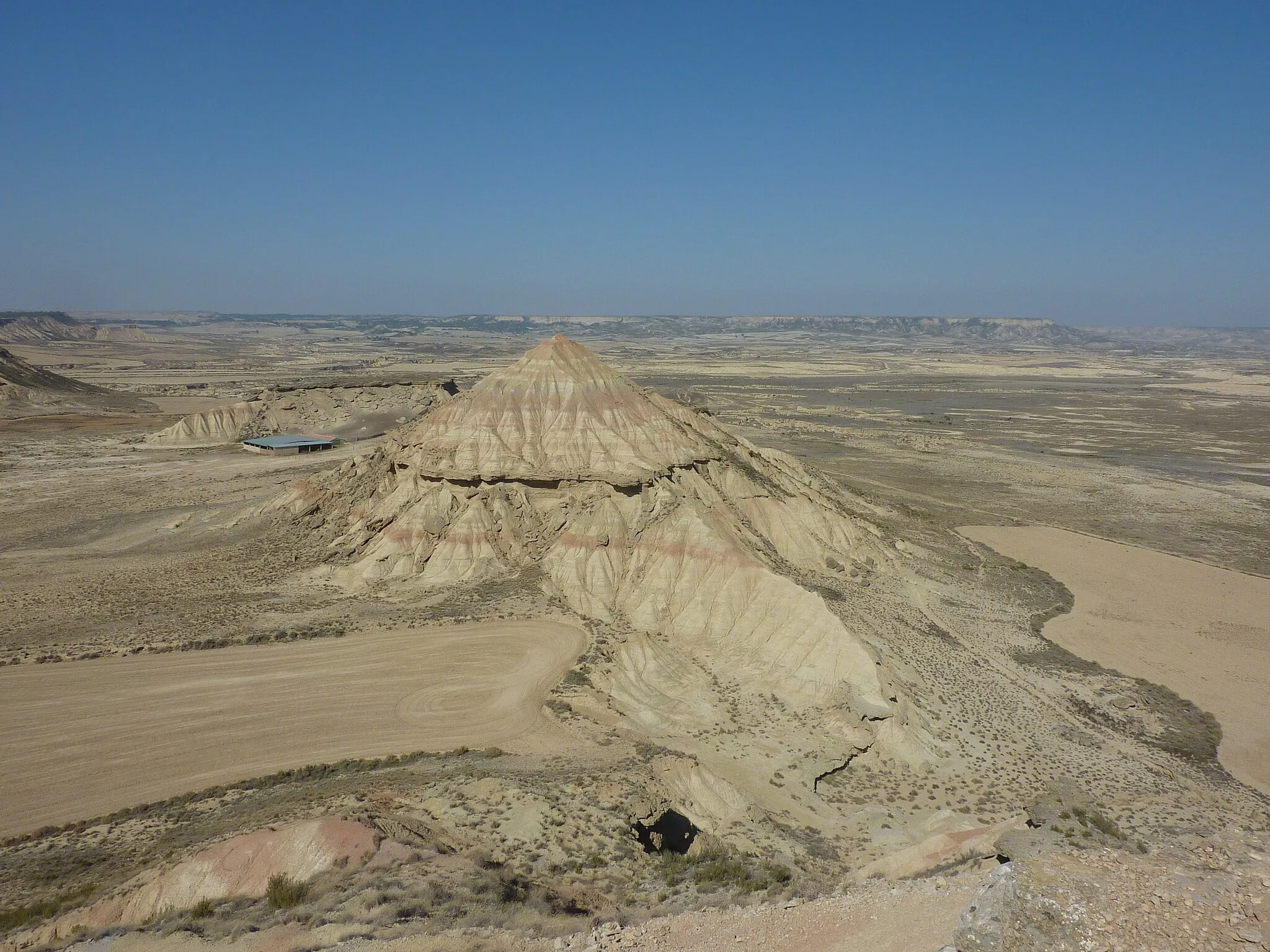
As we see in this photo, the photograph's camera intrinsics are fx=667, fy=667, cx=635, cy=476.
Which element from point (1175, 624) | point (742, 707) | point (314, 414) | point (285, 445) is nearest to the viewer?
point (742, 707)

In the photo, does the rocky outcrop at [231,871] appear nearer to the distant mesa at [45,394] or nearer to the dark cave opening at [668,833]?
the dark cave opening at [668,833]

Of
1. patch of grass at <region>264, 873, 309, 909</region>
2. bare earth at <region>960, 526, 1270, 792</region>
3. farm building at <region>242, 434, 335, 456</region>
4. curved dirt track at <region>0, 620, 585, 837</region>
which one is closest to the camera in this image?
patch of grass at <region>264, 873, 309, 909</region>

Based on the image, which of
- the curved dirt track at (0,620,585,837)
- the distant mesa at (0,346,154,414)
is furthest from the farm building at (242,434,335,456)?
the curved dirt track at (0,620,585,837)

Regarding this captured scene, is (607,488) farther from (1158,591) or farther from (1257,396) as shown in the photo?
(1257,396)

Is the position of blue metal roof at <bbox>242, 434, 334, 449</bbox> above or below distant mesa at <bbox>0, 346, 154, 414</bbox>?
below

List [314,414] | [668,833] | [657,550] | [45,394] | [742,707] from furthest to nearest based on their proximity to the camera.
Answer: [45,394]
[314,414]
[657,550]
[742,707]
[668,833]

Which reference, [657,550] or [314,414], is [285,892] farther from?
[314,414]

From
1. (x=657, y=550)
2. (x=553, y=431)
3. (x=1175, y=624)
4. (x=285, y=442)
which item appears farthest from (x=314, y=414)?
(x=1175, y=624)

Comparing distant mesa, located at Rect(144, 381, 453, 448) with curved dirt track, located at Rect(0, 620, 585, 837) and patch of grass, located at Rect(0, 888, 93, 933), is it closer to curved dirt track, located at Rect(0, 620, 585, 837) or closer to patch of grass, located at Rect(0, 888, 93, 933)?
curved dirt track, located at Rect(0, 620, 585, 837)
